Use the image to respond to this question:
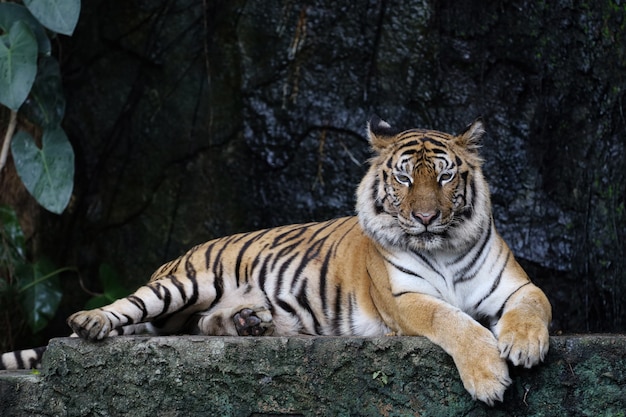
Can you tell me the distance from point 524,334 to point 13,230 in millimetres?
4526

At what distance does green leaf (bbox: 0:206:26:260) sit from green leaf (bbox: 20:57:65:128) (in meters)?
0.79

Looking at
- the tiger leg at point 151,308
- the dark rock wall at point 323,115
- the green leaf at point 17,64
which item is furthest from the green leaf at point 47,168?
the tiger leg at point 151,308

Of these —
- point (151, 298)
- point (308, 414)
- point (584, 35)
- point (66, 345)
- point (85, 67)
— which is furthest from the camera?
point (85, 67)

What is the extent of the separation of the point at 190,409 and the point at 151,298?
835 mm

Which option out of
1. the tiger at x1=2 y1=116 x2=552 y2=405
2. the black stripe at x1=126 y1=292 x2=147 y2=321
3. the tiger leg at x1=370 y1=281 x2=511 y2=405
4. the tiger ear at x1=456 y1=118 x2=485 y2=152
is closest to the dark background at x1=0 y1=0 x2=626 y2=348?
the tiger at x1=2 y1=116 x2=552 y2=405

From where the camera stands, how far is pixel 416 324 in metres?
3.75

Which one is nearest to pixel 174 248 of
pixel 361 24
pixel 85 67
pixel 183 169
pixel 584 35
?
pixel 183 169

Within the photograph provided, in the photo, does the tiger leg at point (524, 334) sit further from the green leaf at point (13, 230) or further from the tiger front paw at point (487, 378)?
the green leaf at point (13, 230)

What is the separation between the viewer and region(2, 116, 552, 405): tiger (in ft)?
11.4

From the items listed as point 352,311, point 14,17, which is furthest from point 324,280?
point 14,17

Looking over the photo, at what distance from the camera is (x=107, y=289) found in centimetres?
661

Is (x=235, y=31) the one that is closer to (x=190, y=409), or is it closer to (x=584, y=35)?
(x=584, y=35)

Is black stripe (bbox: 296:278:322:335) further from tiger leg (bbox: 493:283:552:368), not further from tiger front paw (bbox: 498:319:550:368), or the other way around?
tiger front paw (bbox: 498:319:550:368)

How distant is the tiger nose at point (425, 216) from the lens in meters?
3.90
